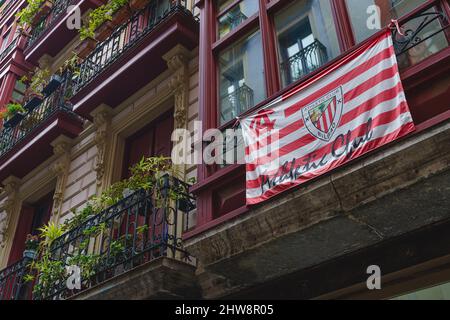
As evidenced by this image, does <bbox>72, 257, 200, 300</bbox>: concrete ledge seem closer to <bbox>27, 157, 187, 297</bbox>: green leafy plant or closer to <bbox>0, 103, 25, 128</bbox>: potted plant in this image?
<bbox>27, 157, 187, 297</bbox>: green leafy plant

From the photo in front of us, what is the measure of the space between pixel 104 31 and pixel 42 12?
615 centimetres

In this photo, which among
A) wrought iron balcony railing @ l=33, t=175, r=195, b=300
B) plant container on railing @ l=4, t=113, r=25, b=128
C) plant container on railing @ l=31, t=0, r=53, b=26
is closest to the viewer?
wrought iron balcony railing @ l=33, t=175, r=195, b=300

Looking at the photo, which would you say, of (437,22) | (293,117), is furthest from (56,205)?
(437,22)

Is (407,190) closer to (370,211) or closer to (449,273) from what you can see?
(370,211)

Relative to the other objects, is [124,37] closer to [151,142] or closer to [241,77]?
[151,142]

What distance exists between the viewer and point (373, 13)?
19.1ft

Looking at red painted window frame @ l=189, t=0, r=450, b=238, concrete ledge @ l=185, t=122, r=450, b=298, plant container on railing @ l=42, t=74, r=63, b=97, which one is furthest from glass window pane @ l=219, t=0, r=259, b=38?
plant container on railing @ l=42, t=74, r=63, b=97

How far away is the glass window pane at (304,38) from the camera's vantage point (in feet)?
20.7

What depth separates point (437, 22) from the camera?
5027 millimetres

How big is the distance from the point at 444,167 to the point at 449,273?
1324 millimetres

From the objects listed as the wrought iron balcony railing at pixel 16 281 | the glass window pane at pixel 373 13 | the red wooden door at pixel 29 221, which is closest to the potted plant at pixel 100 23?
the red wooden door at pixel 29 221

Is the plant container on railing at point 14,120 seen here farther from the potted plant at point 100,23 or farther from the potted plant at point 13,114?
the potted plant at point 100,23

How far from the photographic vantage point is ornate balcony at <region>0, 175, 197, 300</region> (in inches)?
244

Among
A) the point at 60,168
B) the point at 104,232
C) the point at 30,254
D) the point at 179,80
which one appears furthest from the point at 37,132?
the point at 104,232
